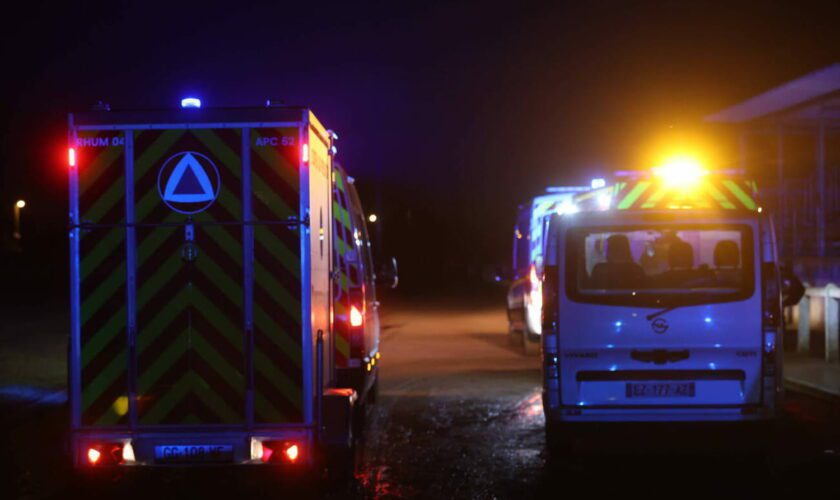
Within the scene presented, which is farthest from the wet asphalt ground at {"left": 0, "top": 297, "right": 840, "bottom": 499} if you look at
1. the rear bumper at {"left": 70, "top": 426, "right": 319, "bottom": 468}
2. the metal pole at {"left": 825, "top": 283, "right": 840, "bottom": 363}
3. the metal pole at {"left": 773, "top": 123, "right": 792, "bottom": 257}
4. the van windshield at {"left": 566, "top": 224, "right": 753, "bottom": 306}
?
the metal pole at {"left": 773, "top": 123, "right": 792, "bottom": 257}

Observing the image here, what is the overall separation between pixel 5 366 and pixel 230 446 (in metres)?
10.2

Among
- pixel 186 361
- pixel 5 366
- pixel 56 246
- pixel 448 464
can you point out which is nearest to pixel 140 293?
pixel 186 361

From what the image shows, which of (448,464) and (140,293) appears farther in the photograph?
(448,464)

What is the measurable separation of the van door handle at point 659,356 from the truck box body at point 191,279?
106 inches

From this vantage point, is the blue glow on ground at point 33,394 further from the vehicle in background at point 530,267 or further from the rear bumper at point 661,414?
the rear bumper at point 661,414

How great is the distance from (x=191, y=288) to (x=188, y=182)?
69 cm

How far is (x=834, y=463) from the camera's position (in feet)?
27.5

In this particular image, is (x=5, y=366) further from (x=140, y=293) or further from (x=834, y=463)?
(x=834, y=463)

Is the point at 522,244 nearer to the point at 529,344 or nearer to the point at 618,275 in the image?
the point at 529,344

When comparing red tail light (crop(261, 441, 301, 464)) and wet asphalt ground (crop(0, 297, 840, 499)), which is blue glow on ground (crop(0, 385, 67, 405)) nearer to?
wet asphalt ground (crop(0, 297, 840, 499))

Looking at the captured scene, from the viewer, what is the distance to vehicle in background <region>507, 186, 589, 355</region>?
1616cm

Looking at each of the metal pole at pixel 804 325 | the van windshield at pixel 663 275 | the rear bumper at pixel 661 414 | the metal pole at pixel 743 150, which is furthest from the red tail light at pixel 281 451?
the metal pole at pixel 743 150

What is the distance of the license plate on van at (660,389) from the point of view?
8039 millimetres

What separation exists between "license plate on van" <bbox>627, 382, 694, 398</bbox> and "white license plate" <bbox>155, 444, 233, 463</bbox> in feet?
10.4
